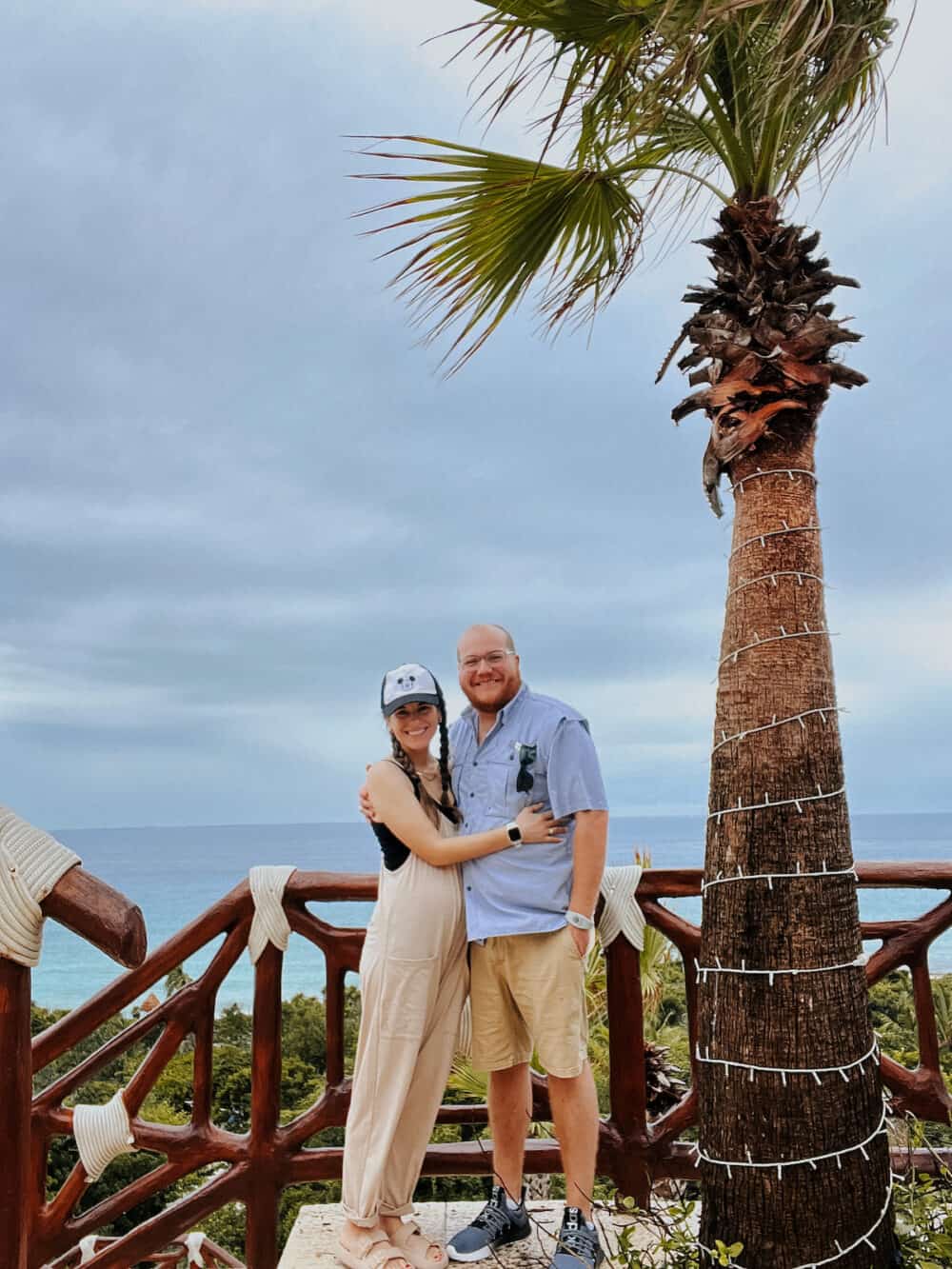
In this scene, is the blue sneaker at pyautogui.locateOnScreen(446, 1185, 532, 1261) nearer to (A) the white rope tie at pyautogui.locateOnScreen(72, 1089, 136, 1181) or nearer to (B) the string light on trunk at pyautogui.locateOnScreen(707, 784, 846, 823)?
(A) the white rope tie at pyautogui.locateOnScreen(72, 1089, 136, 1181)

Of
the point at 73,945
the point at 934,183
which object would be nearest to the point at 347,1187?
the point at 934,183

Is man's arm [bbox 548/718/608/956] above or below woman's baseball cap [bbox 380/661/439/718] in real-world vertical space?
below

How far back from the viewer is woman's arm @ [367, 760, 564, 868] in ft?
9.45

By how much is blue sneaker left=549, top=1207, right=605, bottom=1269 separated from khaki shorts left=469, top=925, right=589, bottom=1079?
0.42 m

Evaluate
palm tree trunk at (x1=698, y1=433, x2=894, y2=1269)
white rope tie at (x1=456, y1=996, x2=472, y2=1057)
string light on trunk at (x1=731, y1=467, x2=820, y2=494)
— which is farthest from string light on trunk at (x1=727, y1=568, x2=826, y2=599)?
white rope tie at (x1=456, y1=996, x2=472, y2=1057)

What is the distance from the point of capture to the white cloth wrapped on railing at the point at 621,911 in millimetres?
3424

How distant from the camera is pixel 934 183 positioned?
659 centimetres

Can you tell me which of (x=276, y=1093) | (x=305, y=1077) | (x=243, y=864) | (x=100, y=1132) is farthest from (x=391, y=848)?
(x=243, y=864)

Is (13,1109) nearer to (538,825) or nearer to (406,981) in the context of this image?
(406,981)

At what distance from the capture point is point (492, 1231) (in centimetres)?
305

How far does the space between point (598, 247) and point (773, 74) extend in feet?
3.24

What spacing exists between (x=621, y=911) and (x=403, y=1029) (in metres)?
0.85

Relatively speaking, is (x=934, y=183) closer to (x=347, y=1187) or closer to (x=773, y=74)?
(x=773, y=74)

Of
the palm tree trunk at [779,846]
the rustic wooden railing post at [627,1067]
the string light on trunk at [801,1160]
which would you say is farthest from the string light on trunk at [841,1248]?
the rustic wooden railing post at [627,1067]
